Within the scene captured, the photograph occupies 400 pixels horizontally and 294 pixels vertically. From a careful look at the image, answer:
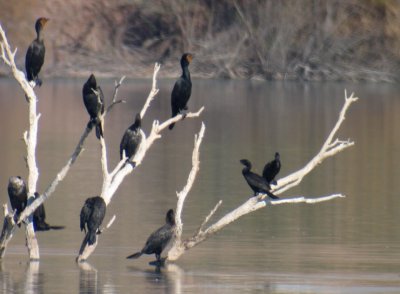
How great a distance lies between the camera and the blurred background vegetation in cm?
4647

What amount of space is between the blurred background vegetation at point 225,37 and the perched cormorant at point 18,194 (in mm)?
32361

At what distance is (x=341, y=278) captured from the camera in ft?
40.5

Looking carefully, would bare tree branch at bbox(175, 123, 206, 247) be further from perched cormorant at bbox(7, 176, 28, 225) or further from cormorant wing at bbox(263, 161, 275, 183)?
perched cormorant at bbox(7, 176, 28, 225)

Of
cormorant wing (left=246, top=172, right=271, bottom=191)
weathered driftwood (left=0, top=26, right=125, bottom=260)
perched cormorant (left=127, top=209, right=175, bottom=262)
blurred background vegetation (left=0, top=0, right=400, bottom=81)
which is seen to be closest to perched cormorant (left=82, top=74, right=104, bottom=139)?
weathered driftwood (left=0, top=26, right=125, bottom=260)

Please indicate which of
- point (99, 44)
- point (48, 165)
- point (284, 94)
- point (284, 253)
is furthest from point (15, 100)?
point (284, 253)

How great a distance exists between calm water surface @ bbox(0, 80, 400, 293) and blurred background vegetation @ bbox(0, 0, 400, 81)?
10562mm

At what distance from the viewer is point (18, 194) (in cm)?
1266

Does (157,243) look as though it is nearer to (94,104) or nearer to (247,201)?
(247,201)

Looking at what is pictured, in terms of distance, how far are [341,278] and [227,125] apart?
1831 centimetres

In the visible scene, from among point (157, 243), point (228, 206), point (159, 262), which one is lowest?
point (159, 262)

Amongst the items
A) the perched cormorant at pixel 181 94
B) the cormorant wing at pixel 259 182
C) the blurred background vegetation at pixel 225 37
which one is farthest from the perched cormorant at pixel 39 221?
the blurred background vegetation at pixel 225 37

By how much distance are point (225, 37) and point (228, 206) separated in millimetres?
30324

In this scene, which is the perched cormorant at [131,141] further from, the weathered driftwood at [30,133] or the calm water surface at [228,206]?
the weathered driftwood at [30,133]

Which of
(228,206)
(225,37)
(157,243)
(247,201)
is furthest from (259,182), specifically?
(225,37)
